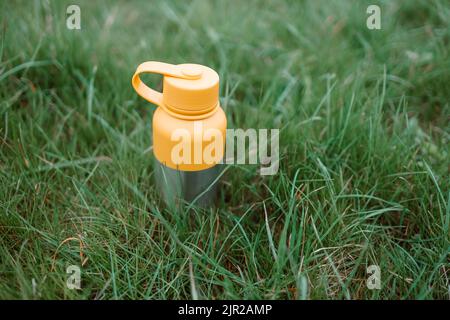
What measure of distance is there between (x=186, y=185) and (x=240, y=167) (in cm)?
21

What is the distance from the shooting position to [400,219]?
1.53 m

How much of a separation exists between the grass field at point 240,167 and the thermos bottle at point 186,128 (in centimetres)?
11

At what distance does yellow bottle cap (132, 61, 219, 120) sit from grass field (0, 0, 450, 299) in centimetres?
29

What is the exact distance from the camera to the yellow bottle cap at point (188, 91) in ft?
4.36

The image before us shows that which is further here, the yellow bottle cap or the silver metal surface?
the silver metal surface

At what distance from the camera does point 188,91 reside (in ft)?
4.33

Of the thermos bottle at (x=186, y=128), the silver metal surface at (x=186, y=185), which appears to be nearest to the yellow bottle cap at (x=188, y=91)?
the thermos bottle at (x=186, y=128)

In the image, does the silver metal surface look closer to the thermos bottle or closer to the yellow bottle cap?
the thermos bottle

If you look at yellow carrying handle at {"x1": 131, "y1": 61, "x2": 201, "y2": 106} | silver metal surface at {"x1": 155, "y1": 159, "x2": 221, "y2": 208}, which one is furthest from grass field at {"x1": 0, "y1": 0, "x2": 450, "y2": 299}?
yellow carrying handle at {"x1": 131, "y1": 61, "x2": 201, "y2": 106}

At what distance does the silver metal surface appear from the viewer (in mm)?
1457
